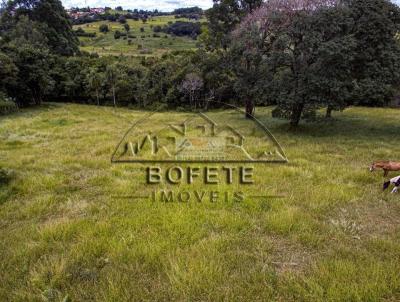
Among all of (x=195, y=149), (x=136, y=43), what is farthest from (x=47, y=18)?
(x=195, y=149)

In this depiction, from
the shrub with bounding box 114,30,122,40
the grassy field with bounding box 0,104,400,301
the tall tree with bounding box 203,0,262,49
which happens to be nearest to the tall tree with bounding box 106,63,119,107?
the tall tree with bounding box 203,0,262,49

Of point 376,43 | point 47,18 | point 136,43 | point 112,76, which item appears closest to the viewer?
point 376,43

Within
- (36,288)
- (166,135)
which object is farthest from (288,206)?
(166,135)

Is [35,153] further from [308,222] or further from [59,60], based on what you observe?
[59,60]

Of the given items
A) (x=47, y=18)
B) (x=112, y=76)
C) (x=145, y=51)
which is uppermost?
(x=47, y=18)

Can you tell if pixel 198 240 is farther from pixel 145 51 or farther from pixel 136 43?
pixel 136 43

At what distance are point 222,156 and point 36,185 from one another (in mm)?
5188

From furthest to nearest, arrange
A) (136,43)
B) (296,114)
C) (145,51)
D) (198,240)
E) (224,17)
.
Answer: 1. (136,43)
2. (145,51)
3. (224,17)
4. (296,114)
5. (198,240)

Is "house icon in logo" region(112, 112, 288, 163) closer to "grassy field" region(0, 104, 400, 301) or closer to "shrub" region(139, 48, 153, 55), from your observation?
"grassy field" region(0, 104, 400, 301)

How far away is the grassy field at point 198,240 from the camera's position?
3.07 m

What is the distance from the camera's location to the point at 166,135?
1241 cm

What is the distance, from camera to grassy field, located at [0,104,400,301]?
3072mm

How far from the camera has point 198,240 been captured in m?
4.02

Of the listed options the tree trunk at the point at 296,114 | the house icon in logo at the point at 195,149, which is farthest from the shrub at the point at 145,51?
the house icon in logo at the point at 195,149
